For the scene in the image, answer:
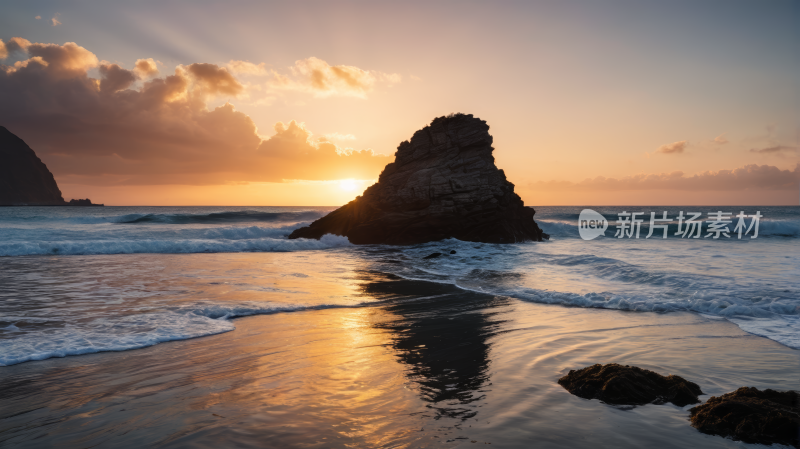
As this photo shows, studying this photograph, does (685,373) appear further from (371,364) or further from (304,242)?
(304,242)

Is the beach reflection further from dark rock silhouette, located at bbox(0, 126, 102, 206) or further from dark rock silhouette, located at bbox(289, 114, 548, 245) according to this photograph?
dark rock silhouette, located at bbox(0, 126, 102, 206)

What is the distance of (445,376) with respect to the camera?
5379 millimetres

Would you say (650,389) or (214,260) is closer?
(650,389)

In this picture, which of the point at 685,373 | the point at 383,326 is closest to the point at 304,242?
the point at 383,326

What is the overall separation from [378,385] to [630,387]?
295cm

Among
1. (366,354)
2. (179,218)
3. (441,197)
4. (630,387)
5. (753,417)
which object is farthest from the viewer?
(179,218)

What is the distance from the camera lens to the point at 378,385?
16.5 ft

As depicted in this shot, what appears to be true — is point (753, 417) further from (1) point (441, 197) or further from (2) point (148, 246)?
(2) point (148, 246)

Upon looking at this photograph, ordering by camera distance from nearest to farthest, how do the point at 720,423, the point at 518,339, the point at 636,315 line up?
the point at 720,423, the point at 518,339, the point at 636,315

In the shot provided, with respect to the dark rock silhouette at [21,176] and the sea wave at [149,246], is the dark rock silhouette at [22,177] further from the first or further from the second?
the sea wave at [149,246]

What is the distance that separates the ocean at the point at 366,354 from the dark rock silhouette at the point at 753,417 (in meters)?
0.17

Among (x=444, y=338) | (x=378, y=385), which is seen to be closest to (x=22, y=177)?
(x=444, y=338)

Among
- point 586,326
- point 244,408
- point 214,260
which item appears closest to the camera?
point 244,408

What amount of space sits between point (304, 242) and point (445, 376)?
1004 inches
